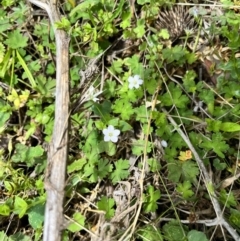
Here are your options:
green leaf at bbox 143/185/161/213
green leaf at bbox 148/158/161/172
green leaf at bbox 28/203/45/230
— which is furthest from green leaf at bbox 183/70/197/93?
green leaf at bbox 28/203/45/230

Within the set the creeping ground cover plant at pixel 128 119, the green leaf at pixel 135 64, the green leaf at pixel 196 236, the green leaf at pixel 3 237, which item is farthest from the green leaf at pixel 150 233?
the green leaf at pixel 135 64

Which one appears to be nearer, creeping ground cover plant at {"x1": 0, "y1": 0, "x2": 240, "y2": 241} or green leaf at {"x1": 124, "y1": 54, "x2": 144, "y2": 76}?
creeping ground cover plant at {"x1": 0, "y1": 0, "x2": 240, "y2": 241}

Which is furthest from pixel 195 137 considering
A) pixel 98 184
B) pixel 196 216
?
pixel 98 184

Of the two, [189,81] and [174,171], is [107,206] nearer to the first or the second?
[174,171]

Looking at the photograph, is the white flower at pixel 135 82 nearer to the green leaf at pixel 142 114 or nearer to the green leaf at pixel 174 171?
the green leaf at pixel 142 114

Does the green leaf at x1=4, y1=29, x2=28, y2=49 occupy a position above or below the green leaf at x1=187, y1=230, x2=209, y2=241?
above

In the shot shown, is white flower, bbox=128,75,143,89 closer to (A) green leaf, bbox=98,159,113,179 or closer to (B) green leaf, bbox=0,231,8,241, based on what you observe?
(A) green leaf, bbox=98,159,113,179

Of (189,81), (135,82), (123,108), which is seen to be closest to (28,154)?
(123,108)

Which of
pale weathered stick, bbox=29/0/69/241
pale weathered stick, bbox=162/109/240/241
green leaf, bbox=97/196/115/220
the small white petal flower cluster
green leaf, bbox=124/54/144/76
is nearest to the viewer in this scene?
pale weathered stick, bbox=29/0/69/241
